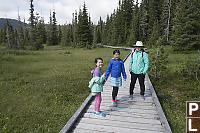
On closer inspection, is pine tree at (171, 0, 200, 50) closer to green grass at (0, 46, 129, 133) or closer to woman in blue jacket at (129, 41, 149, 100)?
green grass at (0, 46, 129, 133)

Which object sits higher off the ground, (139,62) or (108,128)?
(139,62)

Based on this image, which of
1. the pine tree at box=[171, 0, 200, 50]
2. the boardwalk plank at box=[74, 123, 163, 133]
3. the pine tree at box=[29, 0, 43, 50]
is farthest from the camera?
the pine tree at box=[29, 0, 43, 50]

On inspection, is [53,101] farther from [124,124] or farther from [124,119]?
[124,124]

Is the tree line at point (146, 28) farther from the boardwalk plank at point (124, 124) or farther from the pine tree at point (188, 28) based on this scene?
the boardwalk plank at point (124, 124)

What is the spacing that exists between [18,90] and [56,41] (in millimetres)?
54687

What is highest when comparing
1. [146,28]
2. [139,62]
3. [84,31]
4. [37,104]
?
[146,28]

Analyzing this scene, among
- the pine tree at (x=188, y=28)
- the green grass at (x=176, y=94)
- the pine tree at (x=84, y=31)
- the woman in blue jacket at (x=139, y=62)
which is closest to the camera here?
the green grass at (x=176, y=94)

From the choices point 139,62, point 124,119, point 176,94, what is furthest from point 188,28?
point 124,119

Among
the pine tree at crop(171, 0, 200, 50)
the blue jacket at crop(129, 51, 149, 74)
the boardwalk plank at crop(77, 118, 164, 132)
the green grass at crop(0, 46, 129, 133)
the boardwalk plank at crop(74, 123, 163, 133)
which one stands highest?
the pine tree at crop(171, 0, 200, 50)

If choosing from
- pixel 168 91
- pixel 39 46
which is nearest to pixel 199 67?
pixel 168 91

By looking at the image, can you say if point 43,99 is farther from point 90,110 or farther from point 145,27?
point 145,27

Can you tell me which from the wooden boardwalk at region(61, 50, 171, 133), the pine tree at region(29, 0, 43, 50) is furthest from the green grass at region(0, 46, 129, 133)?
the pine tree at region(29, 0, 43, 50)

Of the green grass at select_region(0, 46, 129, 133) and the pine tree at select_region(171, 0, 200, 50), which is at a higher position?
the pine tree at select_region(171, 0, 200, 50)

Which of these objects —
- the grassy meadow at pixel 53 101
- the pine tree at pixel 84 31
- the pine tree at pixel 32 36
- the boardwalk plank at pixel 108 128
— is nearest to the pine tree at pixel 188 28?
the grassy meadow at pixel 53 101
